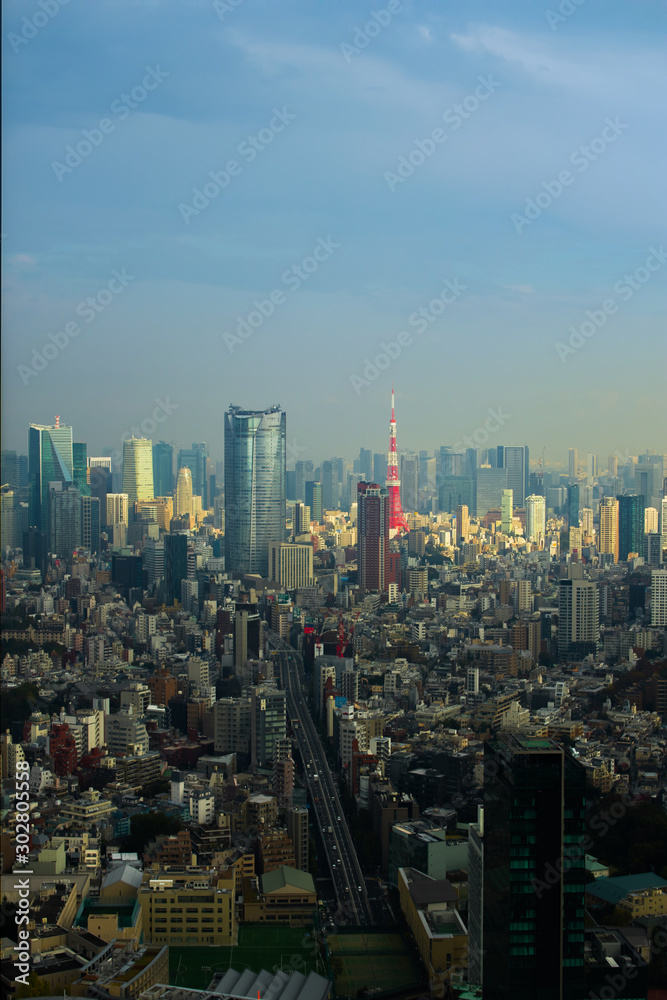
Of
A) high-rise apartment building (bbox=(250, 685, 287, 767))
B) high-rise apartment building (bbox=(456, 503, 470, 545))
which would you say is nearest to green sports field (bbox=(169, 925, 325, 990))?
high-rise apartment building (bbox=(250, 685, 287, 767))

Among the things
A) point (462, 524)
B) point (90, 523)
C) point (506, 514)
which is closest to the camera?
point (90, 523)

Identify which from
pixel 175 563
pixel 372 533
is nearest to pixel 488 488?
pixel 372 533

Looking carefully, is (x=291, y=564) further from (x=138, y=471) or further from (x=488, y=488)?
(x=488, y=488)

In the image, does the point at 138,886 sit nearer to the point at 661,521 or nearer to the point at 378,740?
the point at 378,740

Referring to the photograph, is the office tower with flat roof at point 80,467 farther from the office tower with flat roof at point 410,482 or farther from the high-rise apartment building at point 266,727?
the office tower with flat roof at point 410,482

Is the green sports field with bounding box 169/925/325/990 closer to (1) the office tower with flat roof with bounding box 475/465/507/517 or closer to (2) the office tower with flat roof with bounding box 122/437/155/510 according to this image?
(2) the office tower with flat roof with bounding box 122/437/155/510
